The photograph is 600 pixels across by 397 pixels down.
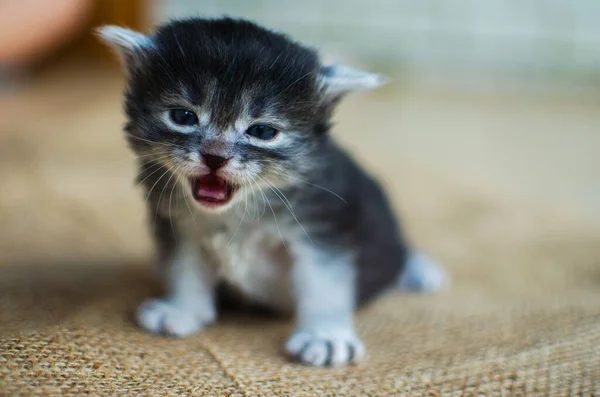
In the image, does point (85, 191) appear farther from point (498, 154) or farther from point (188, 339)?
point (498, 154)

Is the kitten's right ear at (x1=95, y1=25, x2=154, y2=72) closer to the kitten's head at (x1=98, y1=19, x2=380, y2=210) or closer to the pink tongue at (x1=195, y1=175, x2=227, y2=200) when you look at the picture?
the kitten's head at (x1=98, y1=19, x2=380, y2=210)

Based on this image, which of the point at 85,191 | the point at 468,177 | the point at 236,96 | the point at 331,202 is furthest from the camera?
the point at 468,177

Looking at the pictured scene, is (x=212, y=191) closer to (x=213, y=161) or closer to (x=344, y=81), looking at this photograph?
(x=213, y=161)

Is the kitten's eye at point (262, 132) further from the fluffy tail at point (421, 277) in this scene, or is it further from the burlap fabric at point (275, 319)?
the fluffy tail at point (421, 277)

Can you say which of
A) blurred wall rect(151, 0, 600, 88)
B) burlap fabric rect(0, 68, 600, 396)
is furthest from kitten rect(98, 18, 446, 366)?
blurred wall rect(151, 0, 600, 88)

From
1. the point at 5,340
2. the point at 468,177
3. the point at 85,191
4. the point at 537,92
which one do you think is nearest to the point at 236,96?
the point at 5,340
